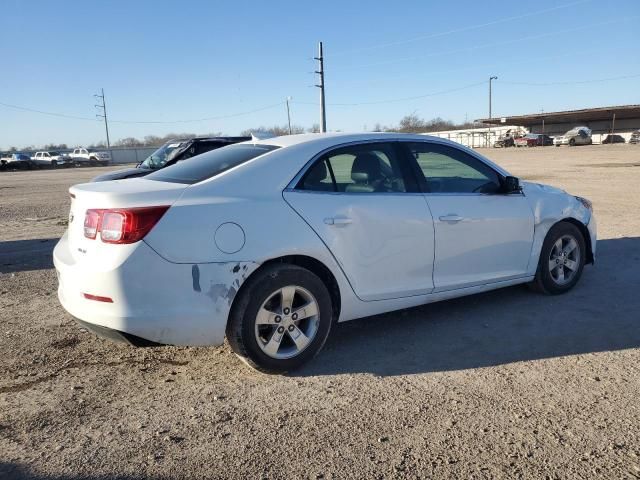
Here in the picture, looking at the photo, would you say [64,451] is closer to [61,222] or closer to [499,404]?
[499,404]

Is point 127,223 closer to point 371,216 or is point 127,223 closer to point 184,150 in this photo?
point 371,216

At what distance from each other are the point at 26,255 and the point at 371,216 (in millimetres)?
6163

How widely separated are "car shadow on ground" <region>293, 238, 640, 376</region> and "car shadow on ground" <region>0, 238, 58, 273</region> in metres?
4.74

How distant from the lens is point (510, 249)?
5.00 meters

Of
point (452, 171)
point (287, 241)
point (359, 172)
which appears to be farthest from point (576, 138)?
point (287, 241)

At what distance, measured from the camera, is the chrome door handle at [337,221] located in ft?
12.9

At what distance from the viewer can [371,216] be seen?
4.12 meters

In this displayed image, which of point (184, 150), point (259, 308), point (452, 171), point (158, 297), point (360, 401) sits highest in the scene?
point (184, 150)

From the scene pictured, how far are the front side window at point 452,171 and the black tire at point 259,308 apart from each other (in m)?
1.43

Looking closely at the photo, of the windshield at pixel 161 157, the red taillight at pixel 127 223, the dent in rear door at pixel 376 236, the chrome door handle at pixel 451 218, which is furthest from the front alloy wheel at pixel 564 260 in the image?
the windshield at pixel 161 157

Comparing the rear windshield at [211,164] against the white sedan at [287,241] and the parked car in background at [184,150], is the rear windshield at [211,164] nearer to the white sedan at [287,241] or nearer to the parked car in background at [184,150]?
the white sedan at [287,241]

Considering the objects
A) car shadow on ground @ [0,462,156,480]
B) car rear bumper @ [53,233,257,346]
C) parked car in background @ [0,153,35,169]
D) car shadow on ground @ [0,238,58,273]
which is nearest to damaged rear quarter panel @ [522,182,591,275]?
car rear bumper @ [53,233,257,346]

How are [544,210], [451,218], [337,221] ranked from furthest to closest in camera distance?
[544,210], [451,218], [337,221]

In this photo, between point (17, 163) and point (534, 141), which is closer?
point (17, 163)
